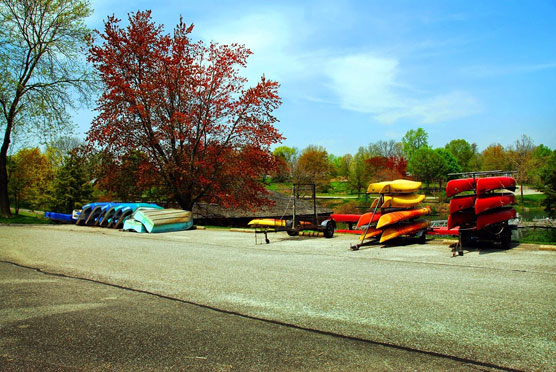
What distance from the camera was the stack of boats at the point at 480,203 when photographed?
10.5 m

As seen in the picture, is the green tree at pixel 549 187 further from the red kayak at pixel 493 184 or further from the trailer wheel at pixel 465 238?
the trailer wheel at pixel 465 238

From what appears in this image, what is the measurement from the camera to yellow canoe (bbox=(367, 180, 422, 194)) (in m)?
12.6

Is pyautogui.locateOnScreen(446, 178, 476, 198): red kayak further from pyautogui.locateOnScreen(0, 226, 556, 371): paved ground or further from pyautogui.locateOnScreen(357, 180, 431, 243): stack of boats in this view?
pyautogui.locateOnScreen(0, 226, 556, 371): paved ground

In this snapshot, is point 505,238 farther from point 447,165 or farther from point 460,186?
point 447,165

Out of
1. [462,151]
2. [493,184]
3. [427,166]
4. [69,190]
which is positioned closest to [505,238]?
[493,184]

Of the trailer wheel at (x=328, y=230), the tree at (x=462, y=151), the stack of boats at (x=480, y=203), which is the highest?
the tree at (x=462, y=151)

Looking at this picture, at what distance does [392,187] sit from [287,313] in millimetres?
8198

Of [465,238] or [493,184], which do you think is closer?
[493,184]

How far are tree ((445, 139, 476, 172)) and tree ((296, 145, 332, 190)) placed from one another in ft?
97.6

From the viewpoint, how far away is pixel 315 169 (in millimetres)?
83812

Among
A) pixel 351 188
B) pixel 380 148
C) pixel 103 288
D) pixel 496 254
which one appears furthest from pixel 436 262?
pixel 380 148

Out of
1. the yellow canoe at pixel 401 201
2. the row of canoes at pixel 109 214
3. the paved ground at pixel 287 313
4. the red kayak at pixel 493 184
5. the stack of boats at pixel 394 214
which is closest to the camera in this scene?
the paved ground at pixel 287 313

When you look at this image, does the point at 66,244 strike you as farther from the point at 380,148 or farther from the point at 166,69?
the point at 380,148

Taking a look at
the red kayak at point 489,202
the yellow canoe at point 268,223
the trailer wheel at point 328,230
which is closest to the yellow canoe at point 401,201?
the trailer wheel at point 328,230
